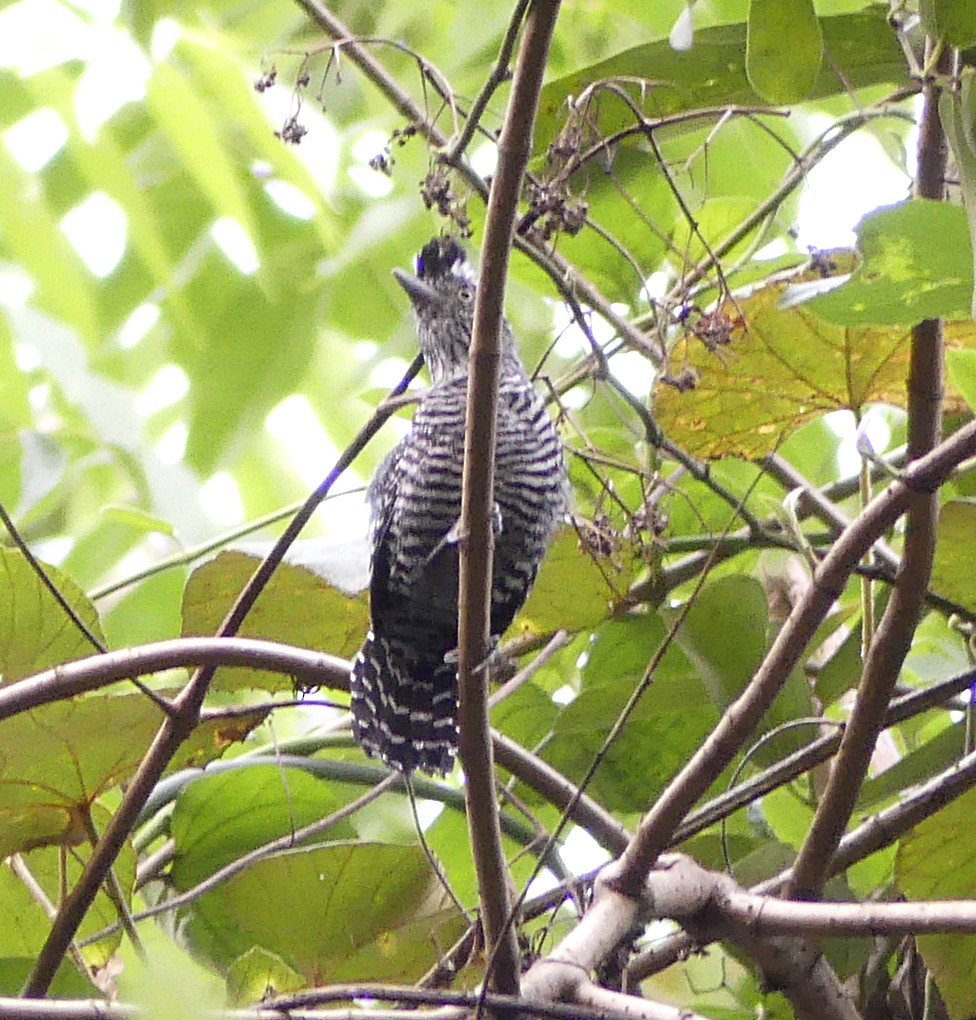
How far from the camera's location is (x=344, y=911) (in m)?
1.36

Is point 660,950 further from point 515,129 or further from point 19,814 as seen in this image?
point 515,129

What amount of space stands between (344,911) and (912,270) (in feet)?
2.67

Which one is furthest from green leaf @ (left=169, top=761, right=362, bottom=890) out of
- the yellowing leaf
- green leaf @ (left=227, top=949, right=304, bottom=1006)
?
the yellowing leaf

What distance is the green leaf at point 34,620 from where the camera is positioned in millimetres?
1258

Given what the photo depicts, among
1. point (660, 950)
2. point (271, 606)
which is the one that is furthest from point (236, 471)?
point (660, 950)

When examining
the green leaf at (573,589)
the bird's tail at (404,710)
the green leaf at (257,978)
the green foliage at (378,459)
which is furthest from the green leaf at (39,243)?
the green leaf at (257,978)

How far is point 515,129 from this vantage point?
0.83 metres

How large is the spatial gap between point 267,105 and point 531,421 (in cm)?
54

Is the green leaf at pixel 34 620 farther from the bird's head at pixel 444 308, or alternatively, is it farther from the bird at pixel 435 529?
the bird's head at pixel 444 308

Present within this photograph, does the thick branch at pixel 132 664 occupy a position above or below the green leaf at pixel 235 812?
above

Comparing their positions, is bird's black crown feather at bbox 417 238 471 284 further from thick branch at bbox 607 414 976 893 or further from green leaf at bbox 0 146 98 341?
thick branch at bbox 607 414 976 893

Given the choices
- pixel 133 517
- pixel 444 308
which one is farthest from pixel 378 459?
pixel 133 517

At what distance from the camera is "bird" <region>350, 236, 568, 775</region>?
1.67 meters

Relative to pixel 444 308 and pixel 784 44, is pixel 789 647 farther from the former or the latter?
pixel 444 308
